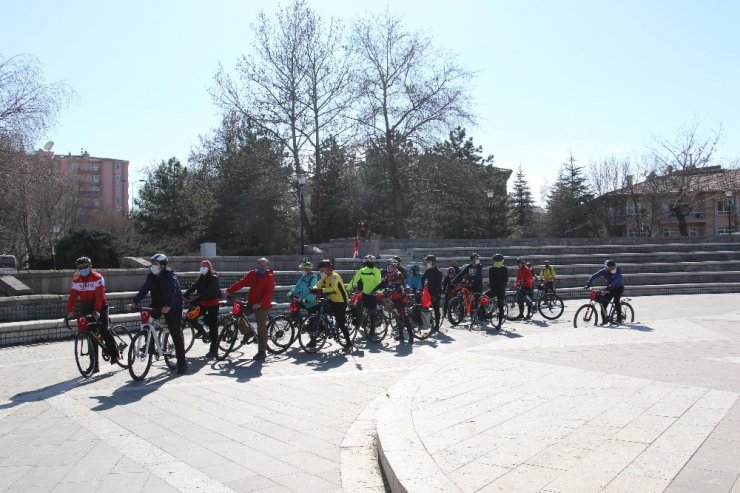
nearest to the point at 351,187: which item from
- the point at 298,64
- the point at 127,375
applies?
the point at 298,64

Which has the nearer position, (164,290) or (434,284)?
(164,290)

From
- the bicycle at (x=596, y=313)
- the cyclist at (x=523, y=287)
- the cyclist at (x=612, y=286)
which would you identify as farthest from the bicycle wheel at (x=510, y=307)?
the cyclist at (x=612, y=286)

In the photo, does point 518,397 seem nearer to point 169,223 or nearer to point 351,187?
point 351,187

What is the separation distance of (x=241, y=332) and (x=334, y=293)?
6.04 feet

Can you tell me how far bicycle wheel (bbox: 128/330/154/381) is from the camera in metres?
9.04

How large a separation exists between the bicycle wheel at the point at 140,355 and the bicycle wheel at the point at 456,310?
28.1ft

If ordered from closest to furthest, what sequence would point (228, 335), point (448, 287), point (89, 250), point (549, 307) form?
point (228, 335), point (448, 287), point (549, 307), point (89, 250)

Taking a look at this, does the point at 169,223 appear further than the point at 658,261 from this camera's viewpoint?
Yes

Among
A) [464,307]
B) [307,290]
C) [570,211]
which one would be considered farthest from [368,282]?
[570,211]

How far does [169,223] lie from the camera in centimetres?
3512

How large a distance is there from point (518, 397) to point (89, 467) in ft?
14.5

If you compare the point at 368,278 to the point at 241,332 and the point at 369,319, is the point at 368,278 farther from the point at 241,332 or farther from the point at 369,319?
the point at 241,332

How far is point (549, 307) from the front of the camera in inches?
684

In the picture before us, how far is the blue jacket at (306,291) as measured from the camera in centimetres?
1199
